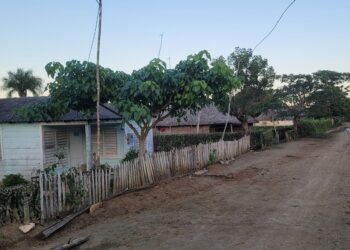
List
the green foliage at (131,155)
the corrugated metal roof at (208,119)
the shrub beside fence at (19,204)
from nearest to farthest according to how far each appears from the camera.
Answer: the shrub beside fence at (19,204) → the green foliage at (131,155) → the corrugated metal roof at (208,119)

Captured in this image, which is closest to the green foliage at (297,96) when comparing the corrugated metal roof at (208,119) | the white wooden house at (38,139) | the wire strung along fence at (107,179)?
the corrugated metal roof at (208,119)

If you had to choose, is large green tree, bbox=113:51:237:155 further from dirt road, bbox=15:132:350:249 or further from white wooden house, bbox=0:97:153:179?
white wooden house, bbox=0:97:153:179

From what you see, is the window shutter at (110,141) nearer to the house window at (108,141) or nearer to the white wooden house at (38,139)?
the house window at (108,141)

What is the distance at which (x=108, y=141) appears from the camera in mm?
16906

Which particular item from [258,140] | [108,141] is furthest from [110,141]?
[258,140]

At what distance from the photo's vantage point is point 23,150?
15203 millimetres

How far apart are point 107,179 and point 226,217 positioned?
3.59 meters

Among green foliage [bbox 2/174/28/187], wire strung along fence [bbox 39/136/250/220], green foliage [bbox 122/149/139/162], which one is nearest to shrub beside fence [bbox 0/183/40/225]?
wire strung along fence [bbox 39/136/250/220]

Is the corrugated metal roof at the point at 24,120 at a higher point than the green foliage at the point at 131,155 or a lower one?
higher

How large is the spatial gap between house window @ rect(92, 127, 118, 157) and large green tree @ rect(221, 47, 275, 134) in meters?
16.6

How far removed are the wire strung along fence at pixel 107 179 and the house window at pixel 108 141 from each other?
3257 mm

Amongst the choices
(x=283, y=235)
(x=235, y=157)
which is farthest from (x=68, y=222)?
(x=235, y=157)

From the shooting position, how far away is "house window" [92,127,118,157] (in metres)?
16.8

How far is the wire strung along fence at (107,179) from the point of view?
8.82 m
